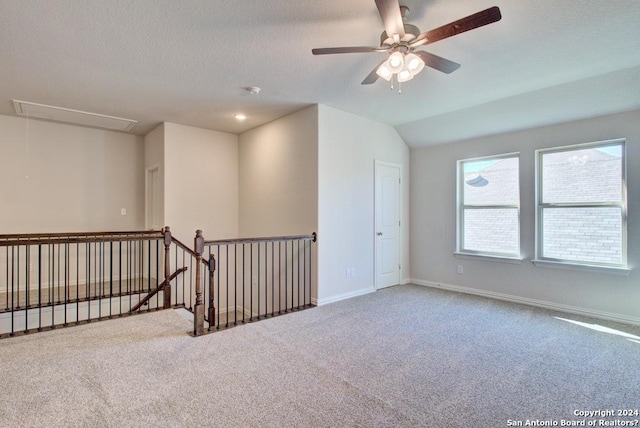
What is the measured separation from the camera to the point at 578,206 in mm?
3994

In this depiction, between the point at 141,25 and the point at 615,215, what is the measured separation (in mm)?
5211

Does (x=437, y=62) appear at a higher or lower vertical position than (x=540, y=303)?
higher

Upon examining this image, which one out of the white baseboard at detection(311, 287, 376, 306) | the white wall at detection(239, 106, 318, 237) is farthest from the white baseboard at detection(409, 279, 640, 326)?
the white wall at detection(239, 106, 318, 237)

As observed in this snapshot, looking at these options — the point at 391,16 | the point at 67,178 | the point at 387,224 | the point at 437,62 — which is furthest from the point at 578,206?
the point at 67,178

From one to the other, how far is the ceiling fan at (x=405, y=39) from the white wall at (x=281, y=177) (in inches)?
73.2

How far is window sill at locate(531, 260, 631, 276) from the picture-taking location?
143 inches

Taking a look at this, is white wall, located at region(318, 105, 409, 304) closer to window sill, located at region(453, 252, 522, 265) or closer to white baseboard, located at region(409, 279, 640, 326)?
white baseboard, located at region(409, 279, 640, 326)

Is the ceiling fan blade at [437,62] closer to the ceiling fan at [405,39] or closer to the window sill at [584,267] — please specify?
the ceiling fan at [405,39]

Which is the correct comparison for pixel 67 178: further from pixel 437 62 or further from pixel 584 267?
pixel 584 267

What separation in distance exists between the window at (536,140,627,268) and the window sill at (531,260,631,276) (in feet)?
0.20

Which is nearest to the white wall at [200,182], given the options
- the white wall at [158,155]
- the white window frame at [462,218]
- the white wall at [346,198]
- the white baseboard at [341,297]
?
the white wall at [158,155]

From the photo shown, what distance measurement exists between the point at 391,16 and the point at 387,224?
359 centimetres

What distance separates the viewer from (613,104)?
3.57 meters

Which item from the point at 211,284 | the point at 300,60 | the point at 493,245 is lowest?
the point at 211,284
